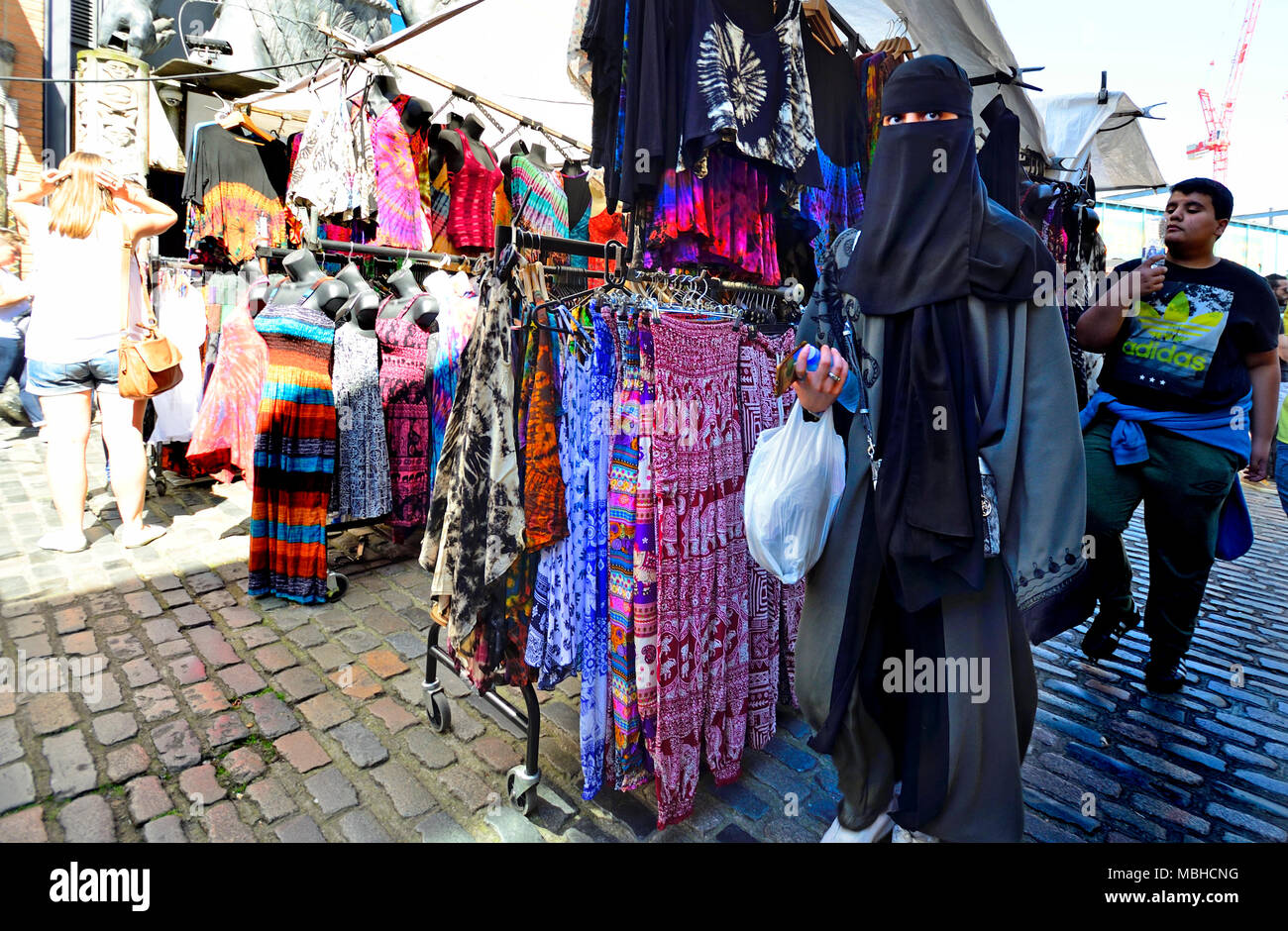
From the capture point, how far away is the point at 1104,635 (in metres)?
3.91

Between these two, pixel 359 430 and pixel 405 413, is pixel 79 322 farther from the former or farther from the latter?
pixel 405 413

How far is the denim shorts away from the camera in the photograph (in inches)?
177

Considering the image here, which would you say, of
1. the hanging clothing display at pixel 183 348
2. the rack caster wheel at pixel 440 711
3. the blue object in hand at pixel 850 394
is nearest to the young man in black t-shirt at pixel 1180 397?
the blue object in hand at pixel 850 394

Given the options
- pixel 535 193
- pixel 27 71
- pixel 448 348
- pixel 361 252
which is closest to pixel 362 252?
pixel 361 252

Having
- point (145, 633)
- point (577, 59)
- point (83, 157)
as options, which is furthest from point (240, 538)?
point (577, 59)

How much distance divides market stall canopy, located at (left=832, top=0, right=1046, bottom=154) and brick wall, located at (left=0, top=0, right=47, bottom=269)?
13312 millimetres

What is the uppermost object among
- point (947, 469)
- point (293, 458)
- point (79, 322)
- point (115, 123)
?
point (115, 123)

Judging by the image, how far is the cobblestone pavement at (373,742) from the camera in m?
2.43

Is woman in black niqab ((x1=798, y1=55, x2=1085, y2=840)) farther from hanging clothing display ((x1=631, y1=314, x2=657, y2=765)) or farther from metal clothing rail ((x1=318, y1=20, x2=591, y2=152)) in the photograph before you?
metal clothing rail ((x1=318, y1=20, x2=591, y2=152))

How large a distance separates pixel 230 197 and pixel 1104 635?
740cm

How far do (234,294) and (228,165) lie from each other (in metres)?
1.11

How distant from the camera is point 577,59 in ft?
10.2

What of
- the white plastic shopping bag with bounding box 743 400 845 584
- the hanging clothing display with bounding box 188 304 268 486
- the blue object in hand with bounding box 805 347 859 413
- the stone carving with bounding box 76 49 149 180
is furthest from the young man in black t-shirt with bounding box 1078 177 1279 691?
the stone carving with bounding box 76 49 149 180
